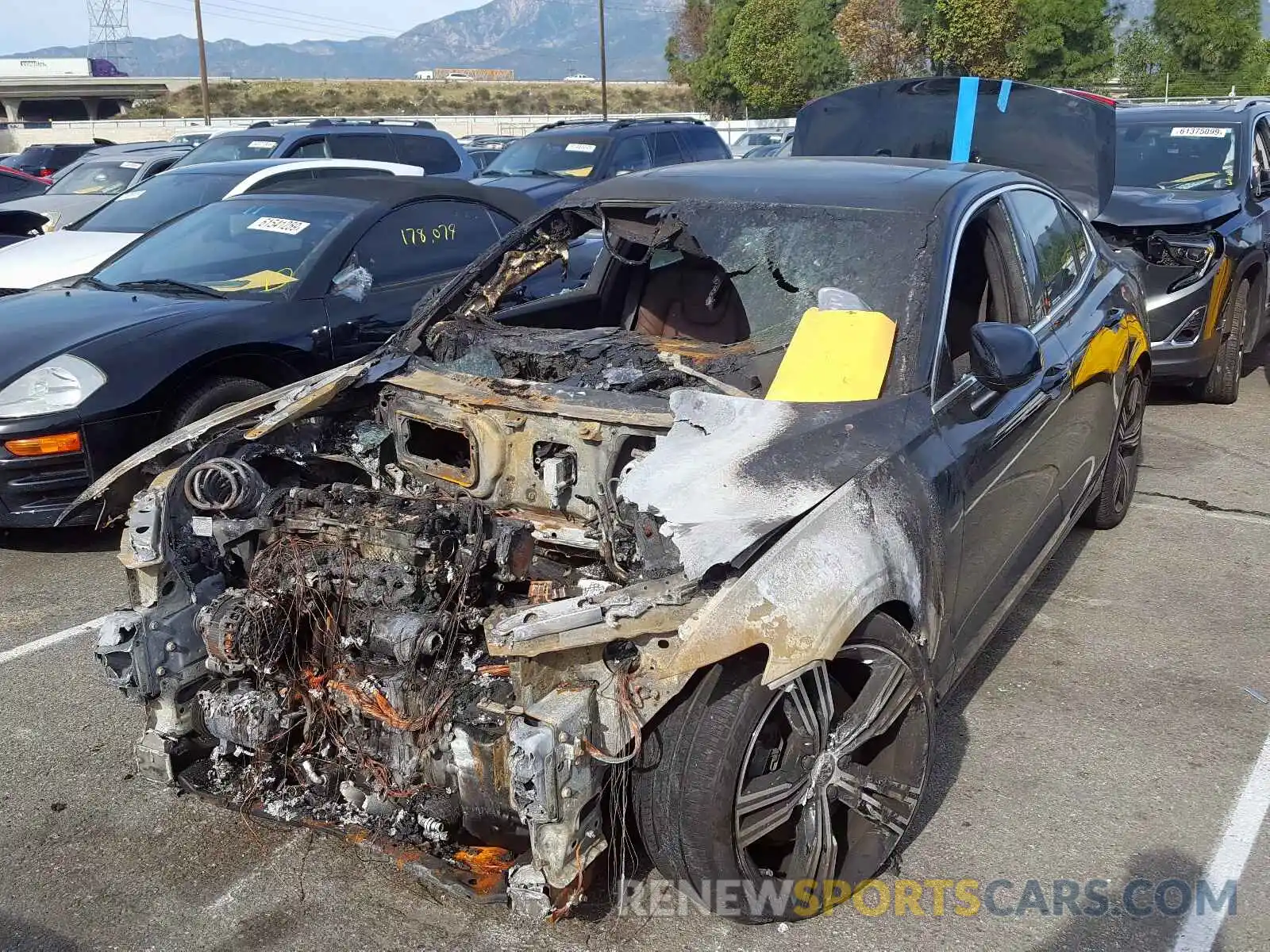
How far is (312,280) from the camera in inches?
235

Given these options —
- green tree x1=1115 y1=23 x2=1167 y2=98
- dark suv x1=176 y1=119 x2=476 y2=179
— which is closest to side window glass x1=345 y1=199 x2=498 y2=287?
dark suv x1=176 y1=119 x2=476 y2=179

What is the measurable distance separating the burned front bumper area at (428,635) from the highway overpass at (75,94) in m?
80.3

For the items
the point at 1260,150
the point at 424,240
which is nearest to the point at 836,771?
the point at 424,240

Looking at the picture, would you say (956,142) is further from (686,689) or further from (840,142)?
(686,689)

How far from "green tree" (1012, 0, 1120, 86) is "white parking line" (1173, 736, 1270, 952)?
1532 inches

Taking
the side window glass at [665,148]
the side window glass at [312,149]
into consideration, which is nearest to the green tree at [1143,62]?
the side window glass at [665,148]

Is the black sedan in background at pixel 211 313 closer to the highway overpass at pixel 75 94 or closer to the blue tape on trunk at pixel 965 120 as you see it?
the blue tape on trunk at pixel 965 120

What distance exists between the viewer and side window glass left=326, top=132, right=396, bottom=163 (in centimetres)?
1274

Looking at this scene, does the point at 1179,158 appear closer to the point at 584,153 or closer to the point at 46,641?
the point at 584,153

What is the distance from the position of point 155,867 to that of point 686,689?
165 cm

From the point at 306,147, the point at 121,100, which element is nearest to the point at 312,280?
the point at 306,147

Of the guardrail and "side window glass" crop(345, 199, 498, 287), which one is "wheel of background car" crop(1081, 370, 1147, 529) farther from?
the guardrail

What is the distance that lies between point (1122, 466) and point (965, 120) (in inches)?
94.4

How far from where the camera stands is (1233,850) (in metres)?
3.14
